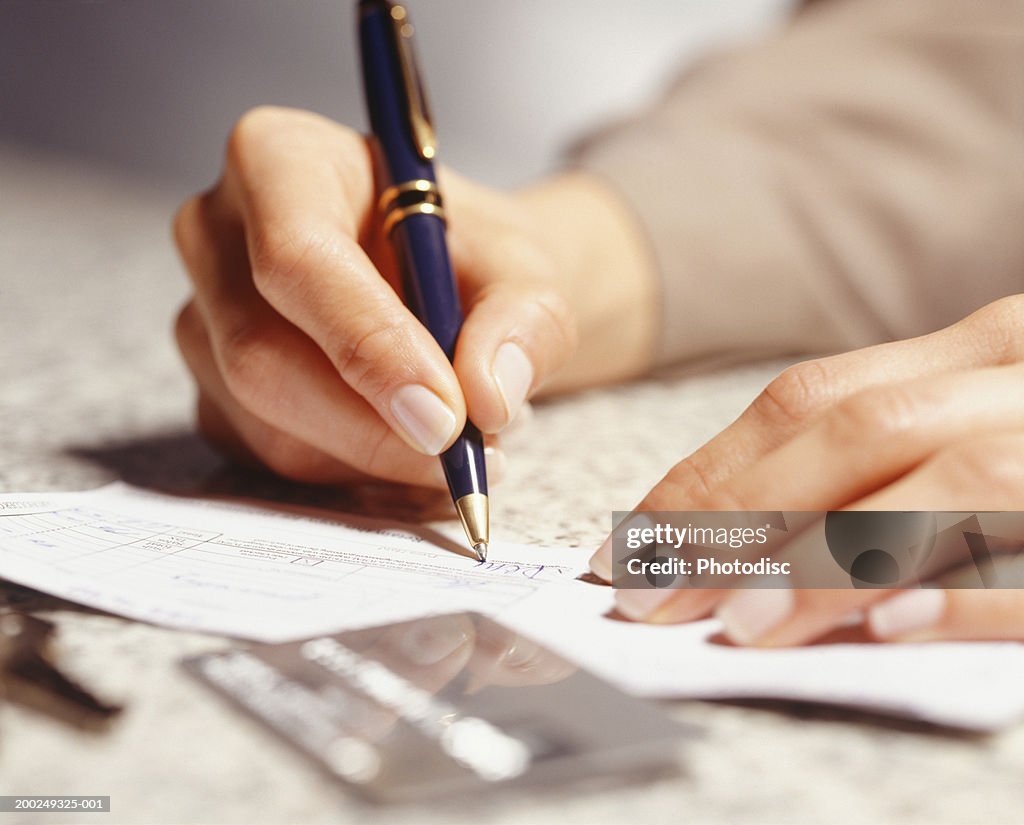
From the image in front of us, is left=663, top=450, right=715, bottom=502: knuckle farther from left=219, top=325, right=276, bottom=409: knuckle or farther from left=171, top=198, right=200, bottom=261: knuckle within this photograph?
left=171, top=198, right=200, bottom=261: knuckle

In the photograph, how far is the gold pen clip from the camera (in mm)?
586

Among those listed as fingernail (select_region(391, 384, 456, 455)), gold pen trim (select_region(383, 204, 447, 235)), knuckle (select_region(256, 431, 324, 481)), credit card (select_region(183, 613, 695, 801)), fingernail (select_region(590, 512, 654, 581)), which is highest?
gold pen trim (select_region(383, 204, 447, 235))

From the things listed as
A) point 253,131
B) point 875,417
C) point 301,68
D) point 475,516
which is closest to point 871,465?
point 875,417

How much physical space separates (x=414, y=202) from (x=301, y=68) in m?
1.68

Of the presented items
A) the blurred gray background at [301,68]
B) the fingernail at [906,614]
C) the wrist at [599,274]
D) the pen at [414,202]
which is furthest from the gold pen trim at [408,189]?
the blurred gray background at [301,68]

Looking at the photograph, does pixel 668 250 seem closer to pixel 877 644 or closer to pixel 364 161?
pixel 364 161

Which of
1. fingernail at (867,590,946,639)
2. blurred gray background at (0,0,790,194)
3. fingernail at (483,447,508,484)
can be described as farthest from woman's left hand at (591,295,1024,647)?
blurred gray background at (0,0,790,194)

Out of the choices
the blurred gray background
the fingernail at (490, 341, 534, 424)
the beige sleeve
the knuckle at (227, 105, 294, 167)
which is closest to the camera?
the fingernail at (490, 341, 534, 424)

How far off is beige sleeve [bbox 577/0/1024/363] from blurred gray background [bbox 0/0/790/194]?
1011 mm

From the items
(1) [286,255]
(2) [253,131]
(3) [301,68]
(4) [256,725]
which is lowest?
(4) [256,725]

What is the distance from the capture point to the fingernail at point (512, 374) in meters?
0.47

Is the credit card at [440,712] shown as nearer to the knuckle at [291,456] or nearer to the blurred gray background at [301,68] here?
the knuckle at [291,456]

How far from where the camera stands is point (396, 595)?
1.22ft

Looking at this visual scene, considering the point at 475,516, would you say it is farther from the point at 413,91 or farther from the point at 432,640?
the point at 413,91
